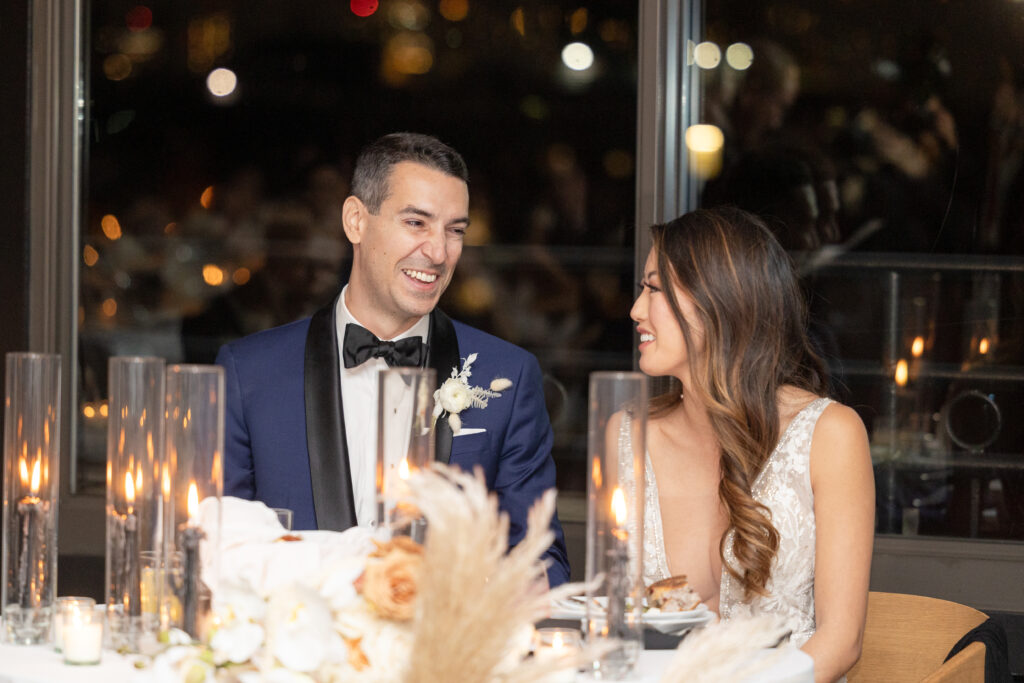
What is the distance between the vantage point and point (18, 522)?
62.7 inches

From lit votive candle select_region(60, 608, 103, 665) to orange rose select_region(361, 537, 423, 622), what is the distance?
556 mm

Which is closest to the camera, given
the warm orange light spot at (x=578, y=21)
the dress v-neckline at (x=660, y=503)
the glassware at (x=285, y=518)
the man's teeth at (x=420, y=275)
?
the glassware at (x=285, y=518)

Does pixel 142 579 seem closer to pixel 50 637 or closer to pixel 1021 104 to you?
pixel 50 637

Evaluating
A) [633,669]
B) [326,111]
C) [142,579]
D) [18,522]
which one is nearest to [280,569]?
[142,579]

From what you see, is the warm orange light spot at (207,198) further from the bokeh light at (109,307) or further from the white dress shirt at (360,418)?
the white dress shirt at (360,418)

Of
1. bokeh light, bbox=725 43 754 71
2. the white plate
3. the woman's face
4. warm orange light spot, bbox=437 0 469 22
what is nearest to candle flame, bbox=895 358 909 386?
bokeh light, bbox=725 43 754 71

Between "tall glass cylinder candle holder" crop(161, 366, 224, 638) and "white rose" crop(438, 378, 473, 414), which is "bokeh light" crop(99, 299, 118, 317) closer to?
"white rose" crop(438, 378, 473, 414)

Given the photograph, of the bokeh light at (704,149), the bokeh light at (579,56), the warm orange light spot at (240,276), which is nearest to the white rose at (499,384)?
the bokeh light at (704,149)

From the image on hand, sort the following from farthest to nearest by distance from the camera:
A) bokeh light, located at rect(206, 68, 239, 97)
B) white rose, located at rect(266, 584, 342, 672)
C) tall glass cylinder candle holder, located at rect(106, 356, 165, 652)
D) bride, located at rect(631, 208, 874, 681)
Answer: bokeh light, located at rect(206, 68, 239, 97), bride, located at rect(631, 208, 874, 681), tall glass cylinder candle holder, located at rect(106, 356, 165, 652), white rose, located at rect(266, 584, 342, 672)

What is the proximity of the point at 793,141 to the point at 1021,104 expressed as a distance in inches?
27.1

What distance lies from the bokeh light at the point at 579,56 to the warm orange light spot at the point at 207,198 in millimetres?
1483

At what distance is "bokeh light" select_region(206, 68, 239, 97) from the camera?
15.0 feet

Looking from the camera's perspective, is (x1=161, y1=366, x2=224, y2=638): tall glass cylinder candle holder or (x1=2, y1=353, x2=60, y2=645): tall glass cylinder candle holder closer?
(x1=161, y1=366, x2=224, y2=638): tall glass cylinder candle holder

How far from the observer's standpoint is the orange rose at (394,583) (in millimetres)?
1066
